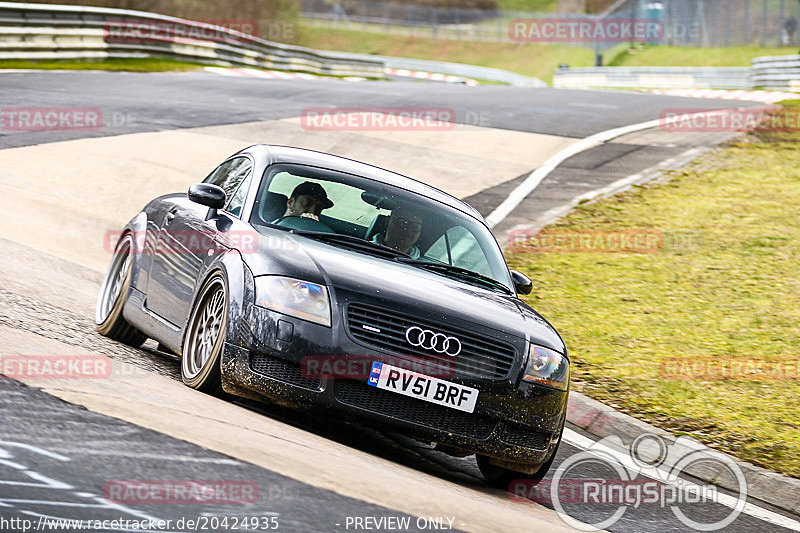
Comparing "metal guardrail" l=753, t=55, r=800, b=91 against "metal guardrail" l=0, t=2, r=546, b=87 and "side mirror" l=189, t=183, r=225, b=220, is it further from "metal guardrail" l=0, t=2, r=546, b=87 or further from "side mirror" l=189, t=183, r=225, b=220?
"side mirror" l=189, t=183, r=225, b=220

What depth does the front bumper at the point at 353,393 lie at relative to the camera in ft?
19.6

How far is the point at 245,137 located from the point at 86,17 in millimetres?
12585

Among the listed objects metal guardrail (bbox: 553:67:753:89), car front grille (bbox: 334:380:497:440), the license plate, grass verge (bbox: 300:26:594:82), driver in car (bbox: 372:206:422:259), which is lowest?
grass verge (bbox: 300:26:594:82)

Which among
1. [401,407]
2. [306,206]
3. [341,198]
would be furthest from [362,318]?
[341,198]

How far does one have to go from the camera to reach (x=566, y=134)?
21.5m

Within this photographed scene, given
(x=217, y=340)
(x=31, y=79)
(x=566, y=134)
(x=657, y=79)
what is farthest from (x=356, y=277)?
(x=657, y=79)

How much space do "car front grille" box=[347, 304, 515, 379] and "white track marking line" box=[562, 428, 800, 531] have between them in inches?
73.8

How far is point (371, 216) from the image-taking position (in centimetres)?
738

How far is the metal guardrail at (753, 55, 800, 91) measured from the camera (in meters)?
34.4

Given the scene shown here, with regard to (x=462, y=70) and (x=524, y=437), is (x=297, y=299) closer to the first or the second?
(x=524, y=437)

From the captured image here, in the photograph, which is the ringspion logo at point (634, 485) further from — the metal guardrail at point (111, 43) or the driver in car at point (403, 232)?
the metal guardrail at point (111, 43)

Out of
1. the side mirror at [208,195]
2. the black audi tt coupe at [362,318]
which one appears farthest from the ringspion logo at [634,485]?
the side mirror at [208,195]

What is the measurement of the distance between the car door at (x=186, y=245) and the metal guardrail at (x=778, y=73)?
95.3 ft

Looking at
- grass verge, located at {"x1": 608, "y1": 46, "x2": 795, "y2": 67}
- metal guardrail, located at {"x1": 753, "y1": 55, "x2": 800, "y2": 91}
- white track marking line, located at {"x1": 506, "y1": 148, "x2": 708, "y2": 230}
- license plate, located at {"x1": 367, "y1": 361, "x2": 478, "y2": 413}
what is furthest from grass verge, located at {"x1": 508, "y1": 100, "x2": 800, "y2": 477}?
grass verge, located at {"x1": 608, "y1": 46, "x2": 795, "y2": 67}
